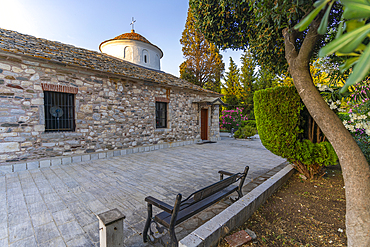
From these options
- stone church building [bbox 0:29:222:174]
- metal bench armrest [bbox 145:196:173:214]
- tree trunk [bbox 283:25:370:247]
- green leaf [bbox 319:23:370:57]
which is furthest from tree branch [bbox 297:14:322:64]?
stone church building [bbox 0:29:222:174]

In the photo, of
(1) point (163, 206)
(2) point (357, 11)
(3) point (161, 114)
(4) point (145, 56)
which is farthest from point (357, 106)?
(4) point (145, 56)

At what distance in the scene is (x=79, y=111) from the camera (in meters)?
6.34

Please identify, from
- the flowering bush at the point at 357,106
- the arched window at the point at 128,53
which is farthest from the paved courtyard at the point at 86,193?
the arched window at the point at 128,53

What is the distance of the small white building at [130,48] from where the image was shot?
40.3ft

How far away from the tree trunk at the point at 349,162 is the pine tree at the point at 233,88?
59.3ft

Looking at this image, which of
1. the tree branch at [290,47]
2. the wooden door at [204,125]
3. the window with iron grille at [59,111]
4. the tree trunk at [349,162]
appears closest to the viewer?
the tree trunk at [349,162]

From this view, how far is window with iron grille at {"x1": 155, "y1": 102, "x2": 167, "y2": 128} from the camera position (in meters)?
9.27

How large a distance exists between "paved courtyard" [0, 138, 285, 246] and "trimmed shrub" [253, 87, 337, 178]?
1.15 meters

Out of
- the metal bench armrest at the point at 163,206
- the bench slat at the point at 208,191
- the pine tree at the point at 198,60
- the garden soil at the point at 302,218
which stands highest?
the pine tree at the point at 198,60

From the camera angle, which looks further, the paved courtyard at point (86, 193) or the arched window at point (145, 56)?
the arched window at point (145, 56)

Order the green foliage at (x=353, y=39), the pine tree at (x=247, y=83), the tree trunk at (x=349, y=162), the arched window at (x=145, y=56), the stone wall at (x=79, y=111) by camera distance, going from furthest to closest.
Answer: the pine tree at (x=247, y=83)
the arched window at (x=145, y=56)
the stone wall at (x=79, y=111)
the tree trunk at (x=349, y=162)
the green foliage at (x=353, y=39)

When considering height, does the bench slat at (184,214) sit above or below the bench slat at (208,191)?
below

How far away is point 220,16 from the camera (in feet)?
13.2

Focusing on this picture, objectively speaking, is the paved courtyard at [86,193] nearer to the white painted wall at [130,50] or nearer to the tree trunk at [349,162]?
the tree trunk at [349,162]
